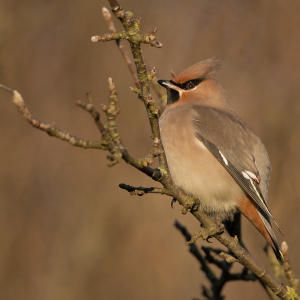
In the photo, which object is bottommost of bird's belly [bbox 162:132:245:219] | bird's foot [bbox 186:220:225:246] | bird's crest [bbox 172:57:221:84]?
bird's foot [bbox 186:220:225:246]

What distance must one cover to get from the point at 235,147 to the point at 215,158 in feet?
0.68

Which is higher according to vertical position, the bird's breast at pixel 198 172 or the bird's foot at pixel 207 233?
the bird's breast at pixel 198 172

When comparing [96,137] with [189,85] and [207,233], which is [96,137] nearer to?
[189,85]

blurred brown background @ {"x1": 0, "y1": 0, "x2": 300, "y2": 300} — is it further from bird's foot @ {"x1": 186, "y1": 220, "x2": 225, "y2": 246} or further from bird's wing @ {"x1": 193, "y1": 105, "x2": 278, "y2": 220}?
bird's foot @ {"x1": 186, "y1": 220, "x2": 225, "y2": 246}

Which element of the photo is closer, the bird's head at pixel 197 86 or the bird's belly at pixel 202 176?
the bird's belly at pixel 202 176

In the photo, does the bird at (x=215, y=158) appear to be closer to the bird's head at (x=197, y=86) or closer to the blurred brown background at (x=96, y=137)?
the bird's head at (x=197, y=86)

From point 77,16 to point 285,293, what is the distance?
4.82 metres

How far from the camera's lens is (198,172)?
448cm

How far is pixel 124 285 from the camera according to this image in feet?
23.9

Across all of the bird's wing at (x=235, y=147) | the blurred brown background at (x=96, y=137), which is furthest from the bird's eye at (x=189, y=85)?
the blurred brown background at (x=96, y=137)

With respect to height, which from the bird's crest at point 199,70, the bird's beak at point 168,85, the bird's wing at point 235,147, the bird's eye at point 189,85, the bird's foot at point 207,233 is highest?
the bird's crest at point 199,70

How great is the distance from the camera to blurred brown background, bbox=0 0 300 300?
6758mm

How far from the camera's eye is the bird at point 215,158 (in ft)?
14.6

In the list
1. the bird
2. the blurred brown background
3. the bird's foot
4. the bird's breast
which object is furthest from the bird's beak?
the blurred brown background
